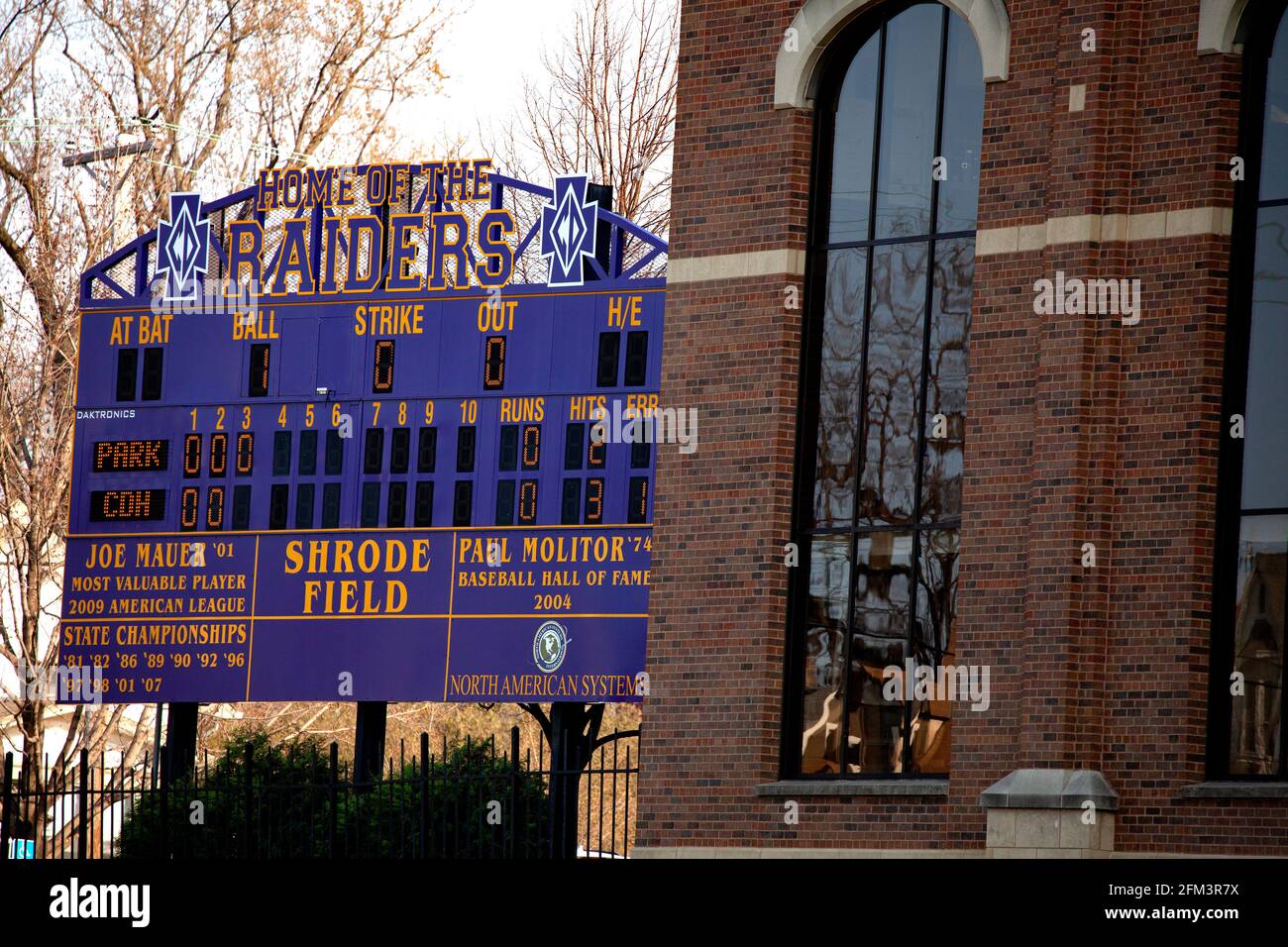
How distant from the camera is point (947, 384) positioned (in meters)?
17.1

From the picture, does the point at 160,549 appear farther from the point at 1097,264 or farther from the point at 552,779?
the point at 1097,264

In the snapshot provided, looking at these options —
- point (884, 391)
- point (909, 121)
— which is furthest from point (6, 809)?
point (909, 121)

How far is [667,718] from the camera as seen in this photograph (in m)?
17.7

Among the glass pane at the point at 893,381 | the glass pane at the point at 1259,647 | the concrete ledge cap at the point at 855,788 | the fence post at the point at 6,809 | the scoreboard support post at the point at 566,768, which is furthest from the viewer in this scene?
the scoreboard support post at the point at 566,768

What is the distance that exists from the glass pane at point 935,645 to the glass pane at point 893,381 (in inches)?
16.6

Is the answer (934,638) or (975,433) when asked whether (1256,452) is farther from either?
(934,638)

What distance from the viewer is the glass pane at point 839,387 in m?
17.5

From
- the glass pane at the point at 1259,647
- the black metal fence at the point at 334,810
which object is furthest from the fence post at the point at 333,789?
the glass pane at the point at 1259,647

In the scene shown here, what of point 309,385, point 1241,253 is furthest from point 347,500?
point 1241,253

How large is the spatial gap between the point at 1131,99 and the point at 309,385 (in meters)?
9.99

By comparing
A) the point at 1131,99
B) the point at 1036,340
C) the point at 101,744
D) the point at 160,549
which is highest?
the point at 1131,99

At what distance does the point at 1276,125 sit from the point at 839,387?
388 cm

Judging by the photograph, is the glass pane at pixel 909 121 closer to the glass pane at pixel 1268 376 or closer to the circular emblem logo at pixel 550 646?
the glass pane at pixel 1268 376

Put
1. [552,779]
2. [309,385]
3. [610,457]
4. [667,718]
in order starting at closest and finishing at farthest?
[667,718], [552,779], [610,457], [309,385]
